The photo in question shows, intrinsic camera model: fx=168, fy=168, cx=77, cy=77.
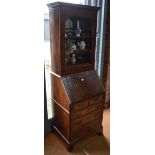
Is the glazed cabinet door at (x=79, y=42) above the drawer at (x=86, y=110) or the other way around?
above

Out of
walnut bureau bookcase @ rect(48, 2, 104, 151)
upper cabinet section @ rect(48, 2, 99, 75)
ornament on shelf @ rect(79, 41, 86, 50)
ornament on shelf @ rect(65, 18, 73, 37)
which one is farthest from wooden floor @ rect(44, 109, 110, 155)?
ornament on shelf @ rect(65, 18, 73, 37)

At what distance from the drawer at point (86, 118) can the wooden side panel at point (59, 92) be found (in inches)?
8.0

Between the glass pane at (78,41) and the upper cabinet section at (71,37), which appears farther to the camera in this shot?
the glass pane at (78,41)

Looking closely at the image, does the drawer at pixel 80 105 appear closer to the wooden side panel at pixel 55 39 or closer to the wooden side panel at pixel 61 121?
the wooden side panel at pixel 61 121

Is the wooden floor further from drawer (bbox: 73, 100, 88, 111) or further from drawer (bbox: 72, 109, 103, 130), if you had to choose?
drawer (bbox: 73, 100, 88, 111)

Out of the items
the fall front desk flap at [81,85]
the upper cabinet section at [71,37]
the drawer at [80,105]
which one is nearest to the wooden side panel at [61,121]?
the drawer at [80,105]

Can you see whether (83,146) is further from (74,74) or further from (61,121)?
(74,74)

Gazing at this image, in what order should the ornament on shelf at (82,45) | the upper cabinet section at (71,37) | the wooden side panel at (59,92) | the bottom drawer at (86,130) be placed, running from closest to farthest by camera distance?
the upper cabinet section at (71,37), the wooden side panel at (59,92), the bottom drawer at (86,130), the ornament on shelf at (82,45)

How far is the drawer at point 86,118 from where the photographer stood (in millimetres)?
1887

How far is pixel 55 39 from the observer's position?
6.03 feet
